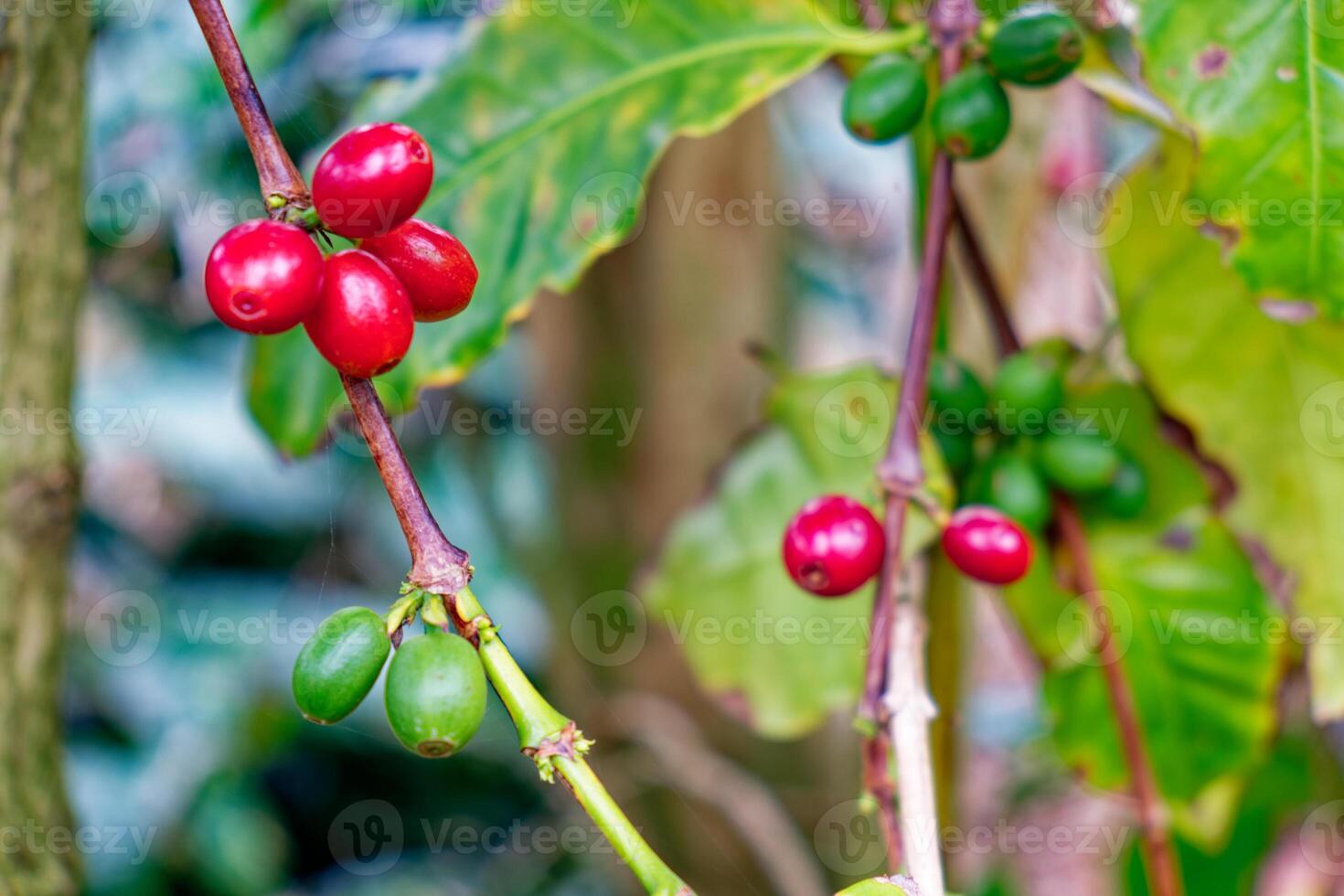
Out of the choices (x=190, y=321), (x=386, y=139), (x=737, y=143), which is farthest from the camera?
(x=190, y=321)

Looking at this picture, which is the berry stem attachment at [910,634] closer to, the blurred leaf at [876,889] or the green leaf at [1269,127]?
Result: the blurred leaf at [876,889]

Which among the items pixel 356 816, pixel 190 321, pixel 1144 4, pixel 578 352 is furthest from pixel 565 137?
pixel 356 816

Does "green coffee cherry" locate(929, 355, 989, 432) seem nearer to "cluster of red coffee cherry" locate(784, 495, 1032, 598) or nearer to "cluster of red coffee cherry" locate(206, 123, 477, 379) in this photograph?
"cluster of red coffee cherry" locate(784, 495, 1032, 598)

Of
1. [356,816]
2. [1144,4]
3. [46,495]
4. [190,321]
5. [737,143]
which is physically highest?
[190,321]

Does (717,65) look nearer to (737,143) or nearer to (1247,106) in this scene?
(1247,106)

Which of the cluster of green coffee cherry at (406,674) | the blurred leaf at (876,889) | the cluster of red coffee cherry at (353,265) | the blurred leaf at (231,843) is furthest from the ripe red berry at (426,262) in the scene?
the blurred leaf at (231,843)

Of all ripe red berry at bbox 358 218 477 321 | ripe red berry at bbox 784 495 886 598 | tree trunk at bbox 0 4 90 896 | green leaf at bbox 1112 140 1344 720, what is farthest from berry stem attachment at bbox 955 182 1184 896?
tree trunk at bbox 0 4 90 896
